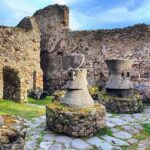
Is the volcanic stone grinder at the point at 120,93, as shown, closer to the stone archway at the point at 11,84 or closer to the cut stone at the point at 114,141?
the cut stone at the point at 114,141

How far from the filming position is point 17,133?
147 inches

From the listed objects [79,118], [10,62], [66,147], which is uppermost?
[10,62]

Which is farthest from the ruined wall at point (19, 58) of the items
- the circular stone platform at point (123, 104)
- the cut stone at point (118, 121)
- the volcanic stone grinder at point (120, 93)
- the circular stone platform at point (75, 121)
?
the circular stone platform at point (75, 121)

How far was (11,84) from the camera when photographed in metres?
11.6

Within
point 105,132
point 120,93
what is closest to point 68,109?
point 105,132

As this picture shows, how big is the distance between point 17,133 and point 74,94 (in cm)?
359

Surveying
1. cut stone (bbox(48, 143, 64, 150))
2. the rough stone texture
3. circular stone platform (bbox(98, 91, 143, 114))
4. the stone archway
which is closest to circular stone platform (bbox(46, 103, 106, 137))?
cut stone (bbox(48, 143, 64, 150))

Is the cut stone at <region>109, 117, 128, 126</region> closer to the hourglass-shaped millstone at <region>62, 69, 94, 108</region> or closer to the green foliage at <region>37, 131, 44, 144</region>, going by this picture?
the hourglass-shaped millstone at <region>62, 69, 94, 108</region>

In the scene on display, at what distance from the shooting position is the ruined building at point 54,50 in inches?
468

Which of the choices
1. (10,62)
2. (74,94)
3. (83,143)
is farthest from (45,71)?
(83,143)

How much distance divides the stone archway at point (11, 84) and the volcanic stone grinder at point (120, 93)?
10.1 ft

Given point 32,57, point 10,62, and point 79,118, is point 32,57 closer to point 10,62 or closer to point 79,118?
point 10,62

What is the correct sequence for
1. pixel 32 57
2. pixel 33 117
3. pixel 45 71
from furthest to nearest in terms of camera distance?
pixel 45 71 → pixel 32 57 → pixel 33 117

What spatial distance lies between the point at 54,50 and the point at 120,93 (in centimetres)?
629
